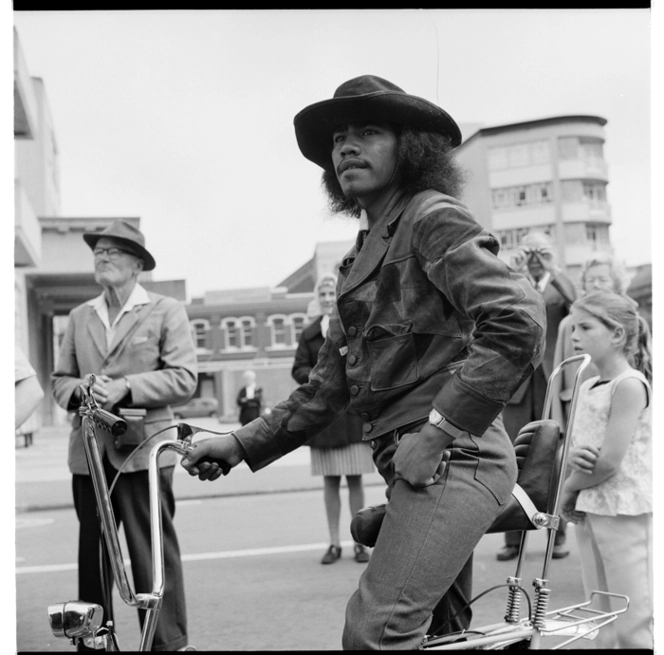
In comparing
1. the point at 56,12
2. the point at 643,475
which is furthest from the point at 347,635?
the point at 56,12

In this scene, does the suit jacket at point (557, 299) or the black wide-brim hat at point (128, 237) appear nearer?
the black wide-brim hat at point (128, 237)

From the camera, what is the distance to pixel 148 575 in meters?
3.95

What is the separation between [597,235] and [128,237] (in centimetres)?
412

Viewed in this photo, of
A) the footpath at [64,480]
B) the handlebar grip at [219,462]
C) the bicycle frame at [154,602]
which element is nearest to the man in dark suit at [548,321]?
the bicycle frame at [154,602]

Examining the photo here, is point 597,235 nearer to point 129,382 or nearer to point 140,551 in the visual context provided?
point 129,382

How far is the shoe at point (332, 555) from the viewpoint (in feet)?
19.2

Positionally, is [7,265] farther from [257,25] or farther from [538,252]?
[538,252]

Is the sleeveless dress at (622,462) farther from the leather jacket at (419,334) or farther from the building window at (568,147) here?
the building window at (568,147)

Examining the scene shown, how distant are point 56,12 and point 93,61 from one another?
157cm

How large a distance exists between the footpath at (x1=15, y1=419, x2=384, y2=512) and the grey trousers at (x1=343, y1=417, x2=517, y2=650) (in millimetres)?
7489


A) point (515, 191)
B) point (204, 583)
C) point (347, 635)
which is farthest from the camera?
point (515, 191)

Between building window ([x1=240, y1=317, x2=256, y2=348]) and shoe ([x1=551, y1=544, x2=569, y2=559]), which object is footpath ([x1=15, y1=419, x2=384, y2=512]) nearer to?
shoe ([x1=551, y1=544, x2=569, y2=559])

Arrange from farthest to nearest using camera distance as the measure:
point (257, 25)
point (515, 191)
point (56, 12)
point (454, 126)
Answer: point (515, 191) < point (257, 25) < point (56, 12) < point (454, 126)

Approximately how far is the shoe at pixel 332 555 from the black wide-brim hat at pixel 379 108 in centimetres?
379
